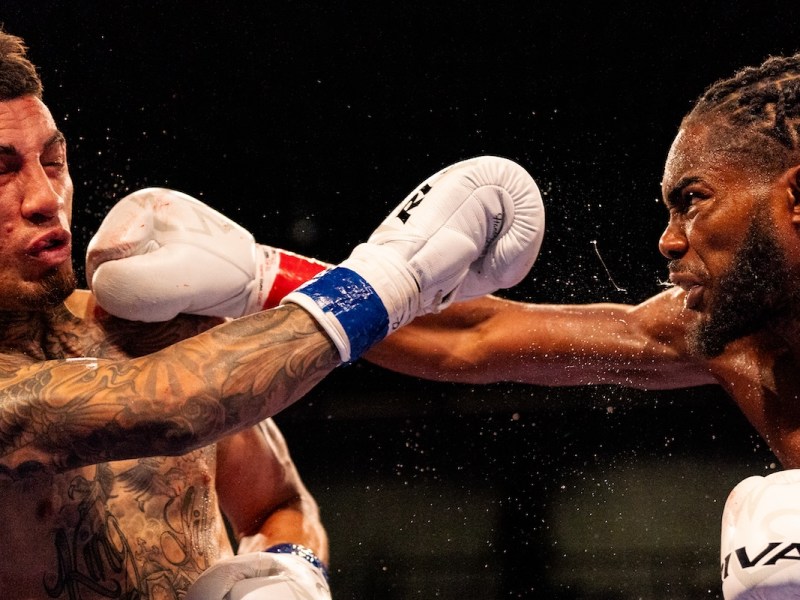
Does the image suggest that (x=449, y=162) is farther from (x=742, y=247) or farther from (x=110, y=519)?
(x=110, y=519)

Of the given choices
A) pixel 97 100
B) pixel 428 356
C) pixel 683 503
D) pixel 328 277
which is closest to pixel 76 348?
pixel 328 277

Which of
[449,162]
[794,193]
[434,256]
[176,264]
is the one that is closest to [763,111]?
[794,193]

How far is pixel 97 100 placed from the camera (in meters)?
4.02

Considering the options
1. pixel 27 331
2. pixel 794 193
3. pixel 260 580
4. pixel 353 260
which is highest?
pixel 794 193

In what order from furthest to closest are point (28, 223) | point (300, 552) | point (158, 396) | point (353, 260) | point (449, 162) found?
point (449, 162)
point (300, 552)
point (28, 223)
point (353, 260)
point (158, 396)

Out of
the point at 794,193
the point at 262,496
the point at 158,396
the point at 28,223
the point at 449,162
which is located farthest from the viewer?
the point at 449,162

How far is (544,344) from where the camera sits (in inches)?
95.7

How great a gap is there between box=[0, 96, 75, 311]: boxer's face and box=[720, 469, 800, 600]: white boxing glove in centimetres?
128

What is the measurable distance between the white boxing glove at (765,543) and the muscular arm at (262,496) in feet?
2.69

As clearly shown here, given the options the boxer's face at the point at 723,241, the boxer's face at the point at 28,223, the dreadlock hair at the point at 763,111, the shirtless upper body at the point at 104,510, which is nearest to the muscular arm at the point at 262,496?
the shirtless upper body at the point at 104,510

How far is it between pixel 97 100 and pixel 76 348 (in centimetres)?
244

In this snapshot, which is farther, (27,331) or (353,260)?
(27,331)

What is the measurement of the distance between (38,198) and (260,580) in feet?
2.55

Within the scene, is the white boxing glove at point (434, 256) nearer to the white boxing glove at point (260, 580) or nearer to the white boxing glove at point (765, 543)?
the white boxing glove at point (260, 580)
